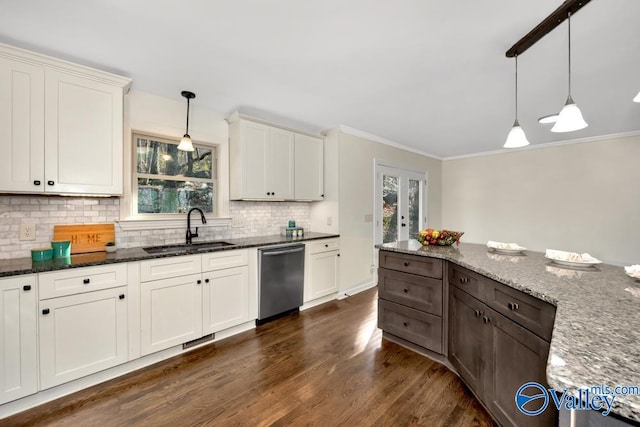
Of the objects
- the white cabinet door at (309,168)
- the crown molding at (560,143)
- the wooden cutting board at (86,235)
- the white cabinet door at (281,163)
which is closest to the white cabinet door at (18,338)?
the wooden cutting board at (86,235)

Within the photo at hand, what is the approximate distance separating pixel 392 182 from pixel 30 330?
4.59m

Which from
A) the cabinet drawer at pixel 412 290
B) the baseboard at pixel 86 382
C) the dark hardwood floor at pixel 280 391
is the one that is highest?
the cabinet drawer at pixel 412 290

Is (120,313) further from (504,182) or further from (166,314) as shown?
(504,182)

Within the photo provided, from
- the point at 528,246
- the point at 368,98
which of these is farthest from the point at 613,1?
the point at 528,246

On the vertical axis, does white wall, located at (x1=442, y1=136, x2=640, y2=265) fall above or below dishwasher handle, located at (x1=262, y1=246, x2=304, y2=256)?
above

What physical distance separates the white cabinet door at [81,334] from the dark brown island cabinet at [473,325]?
87.9 inches

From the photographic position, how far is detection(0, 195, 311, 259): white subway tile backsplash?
1.97m

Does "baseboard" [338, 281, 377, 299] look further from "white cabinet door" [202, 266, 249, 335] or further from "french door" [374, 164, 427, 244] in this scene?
"white cabinet door" [202, 266, 249, 335]

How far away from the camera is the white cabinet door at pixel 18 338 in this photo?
5.18ft

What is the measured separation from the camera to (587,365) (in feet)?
2.06

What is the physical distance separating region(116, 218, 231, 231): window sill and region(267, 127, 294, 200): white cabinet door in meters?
0.76

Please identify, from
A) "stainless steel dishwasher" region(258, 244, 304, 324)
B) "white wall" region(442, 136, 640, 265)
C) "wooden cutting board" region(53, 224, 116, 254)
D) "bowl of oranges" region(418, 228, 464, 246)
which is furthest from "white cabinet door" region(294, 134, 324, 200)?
"white wall" region(442, 136, 640, 265)

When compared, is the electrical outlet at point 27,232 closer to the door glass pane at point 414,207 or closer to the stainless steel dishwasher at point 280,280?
the stainless steel dishwasher at point 280,280

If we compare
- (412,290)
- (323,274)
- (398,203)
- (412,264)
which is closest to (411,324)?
(412,290)
